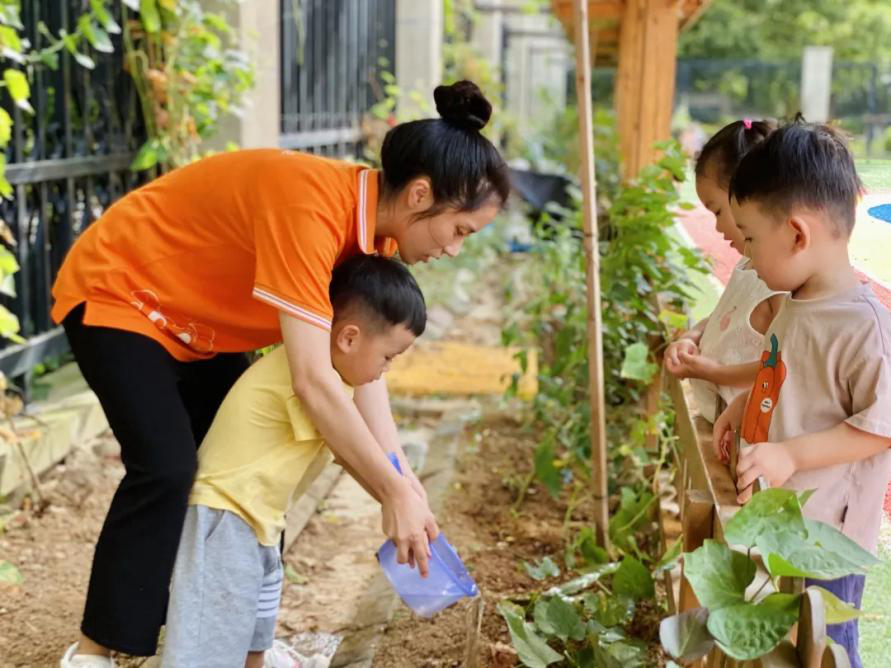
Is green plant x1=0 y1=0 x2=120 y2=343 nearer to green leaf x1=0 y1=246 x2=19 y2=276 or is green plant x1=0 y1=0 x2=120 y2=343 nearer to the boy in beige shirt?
green leaf x1=0 y1=246 x2=19 y2=276

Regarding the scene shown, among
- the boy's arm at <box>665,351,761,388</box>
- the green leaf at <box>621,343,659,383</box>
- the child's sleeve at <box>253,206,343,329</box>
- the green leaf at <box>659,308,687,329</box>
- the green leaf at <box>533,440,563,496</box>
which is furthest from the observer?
the green leaf at <box>533,440,563,496</box>

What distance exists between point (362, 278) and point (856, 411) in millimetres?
1003

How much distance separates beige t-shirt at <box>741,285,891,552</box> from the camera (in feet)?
5.49

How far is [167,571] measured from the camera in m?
2.23

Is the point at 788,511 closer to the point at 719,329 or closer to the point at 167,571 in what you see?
the point at 719,329

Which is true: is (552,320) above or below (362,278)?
below

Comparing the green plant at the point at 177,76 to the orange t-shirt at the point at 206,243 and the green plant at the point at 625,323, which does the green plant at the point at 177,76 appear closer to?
the green plant at the point at 625,323

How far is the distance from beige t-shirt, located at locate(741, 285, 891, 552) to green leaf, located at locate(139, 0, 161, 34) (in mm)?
3506

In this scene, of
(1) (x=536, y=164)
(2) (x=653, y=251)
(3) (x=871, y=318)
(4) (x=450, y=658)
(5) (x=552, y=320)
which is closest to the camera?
(3) (x=871, y=318)

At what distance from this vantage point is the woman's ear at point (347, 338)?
2.24 metres

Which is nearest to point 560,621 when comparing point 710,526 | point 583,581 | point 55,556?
point 583,581

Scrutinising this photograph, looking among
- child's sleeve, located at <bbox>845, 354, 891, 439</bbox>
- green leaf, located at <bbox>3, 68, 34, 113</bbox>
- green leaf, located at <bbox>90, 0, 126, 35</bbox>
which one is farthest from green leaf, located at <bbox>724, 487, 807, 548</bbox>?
green leaf, located at <bbox>90, 0, 126, 35</bbox>

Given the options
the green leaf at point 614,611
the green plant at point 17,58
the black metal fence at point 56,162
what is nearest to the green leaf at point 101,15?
the green plant at point 17,58

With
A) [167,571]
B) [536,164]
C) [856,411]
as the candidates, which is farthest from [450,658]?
[536,164]
